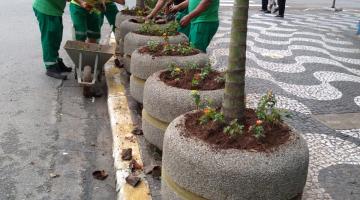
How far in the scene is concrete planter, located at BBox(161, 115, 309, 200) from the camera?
239cm

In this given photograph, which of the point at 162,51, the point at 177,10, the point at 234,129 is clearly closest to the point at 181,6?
the point at 177,10

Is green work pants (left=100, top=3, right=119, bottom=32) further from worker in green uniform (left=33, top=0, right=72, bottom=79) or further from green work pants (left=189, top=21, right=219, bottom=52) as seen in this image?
green work pants (left=189, top=21, right=219, bottom=52)

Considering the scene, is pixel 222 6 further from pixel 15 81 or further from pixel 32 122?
pixel 32 122

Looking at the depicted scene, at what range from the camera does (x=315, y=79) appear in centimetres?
644

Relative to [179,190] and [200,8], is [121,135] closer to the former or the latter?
[200,8]

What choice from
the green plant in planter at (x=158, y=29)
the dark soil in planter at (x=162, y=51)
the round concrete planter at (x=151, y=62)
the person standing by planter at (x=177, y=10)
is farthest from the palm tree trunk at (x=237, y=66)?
the person standing by planter at (x=177, y=10)

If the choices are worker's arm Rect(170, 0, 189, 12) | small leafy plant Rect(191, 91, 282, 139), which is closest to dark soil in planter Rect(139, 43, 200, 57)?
worker's arm Rect(170, 0, 189, 12)

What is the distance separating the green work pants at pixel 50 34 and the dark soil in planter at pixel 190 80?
2.91 m

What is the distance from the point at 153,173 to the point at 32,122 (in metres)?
2.01

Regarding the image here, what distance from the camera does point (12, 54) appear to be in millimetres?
7699

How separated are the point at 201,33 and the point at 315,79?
2267 mm

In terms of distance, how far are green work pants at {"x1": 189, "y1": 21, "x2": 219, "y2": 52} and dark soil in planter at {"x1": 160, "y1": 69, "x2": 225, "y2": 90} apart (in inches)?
42.4

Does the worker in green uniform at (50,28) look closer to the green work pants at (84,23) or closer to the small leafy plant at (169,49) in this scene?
the green work pants at (84,23)

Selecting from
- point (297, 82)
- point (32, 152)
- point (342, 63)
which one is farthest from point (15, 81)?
point (342, 63)
